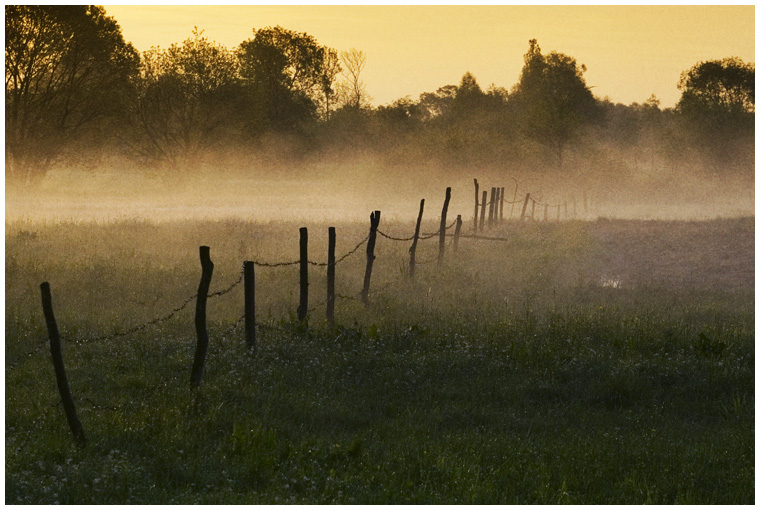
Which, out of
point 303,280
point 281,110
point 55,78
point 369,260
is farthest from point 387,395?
point 281,110

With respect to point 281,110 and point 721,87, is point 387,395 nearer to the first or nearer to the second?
point 281,110

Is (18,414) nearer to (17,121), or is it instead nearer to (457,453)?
(457,453)

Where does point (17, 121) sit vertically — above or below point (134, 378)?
above

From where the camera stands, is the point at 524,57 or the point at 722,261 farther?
the point at 524,57

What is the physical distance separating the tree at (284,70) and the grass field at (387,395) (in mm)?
44195

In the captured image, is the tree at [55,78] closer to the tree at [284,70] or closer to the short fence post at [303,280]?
the tree at [284,70]

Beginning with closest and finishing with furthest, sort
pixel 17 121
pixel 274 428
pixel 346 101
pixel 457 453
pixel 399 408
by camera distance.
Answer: pixel 457 453 → pixel 274 428 → pixel 399 408 → pixel 17 121 → pixel 346 101

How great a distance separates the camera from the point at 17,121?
146ft

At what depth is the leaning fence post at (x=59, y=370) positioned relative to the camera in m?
9.18

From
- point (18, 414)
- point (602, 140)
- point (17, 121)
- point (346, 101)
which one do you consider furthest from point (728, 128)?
point (18, 414)

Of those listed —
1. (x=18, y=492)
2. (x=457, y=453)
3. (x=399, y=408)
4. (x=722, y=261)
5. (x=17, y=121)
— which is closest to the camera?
(x=18, y=492)

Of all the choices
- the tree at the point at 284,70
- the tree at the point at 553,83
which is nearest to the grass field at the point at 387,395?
the tree at the point at 284,70

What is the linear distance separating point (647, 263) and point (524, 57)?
63.1 metres

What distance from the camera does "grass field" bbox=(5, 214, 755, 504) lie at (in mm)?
8641
